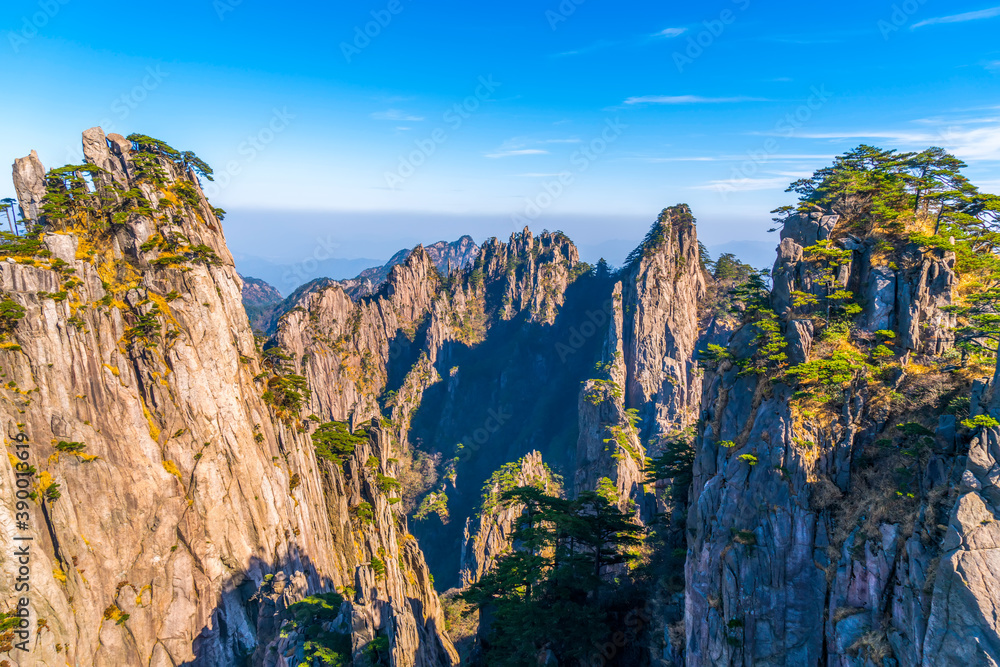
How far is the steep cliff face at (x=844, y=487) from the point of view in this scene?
16.8 m

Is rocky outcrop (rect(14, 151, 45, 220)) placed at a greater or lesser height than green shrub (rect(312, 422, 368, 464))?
greater

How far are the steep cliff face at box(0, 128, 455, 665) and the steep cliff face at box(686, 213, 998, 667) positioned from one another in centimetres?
2074

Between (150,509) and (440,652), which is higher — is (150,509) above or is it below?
above

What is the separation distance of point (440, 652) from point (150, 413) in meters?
30.2

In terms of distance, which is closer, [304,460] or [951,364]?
[951,364]

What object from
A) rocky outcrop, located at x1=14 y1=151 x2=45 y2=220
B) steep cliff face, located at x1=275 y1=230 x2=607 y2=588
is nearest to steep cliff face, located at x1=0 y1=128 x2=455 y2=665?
rocky outcrop, located at x1=14 y1=151 x2=45 y2=220

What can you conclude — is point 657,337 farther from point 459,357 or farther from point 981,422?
point 981,422

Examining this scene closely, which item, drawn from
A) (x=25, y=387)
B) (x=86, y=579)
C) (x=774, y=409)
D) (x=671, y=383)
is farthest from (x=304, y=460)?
(x=671, y=383)

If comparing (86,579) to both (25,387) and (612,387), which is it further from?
(612,387)

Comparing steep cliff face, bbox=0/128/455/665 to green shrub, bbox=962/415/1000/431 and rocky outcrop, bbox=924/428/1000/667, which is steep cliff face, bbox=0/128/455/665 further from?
green shrub, bbox=962/415/1000/431

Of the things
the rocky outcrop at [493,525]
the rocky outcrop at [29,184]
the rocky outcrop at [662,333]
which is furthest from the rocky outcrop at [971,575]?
the rocky outcrop at [662,333]

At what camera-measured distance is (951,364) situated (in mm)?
22141

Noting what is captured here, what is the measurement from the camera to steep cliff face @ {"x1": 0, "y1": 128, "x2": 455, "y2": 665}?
3203 centimetres

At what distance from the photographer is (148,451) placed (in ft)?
120
